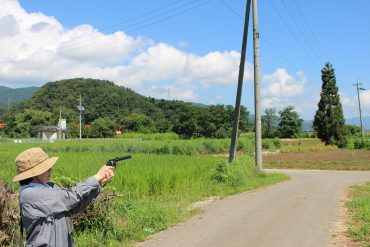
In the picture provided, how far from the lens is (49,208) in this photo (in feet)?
11.3

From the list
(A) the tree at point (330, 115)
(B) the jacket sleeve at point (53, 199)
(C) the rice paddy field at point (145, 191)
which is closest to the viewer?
(B) the jacket sleeve at point (53, 199)

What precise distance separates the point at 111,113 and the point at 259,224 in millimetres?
104516

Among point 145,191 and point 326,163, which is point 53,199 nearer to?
point 145,191

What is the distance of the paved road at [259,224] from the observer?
25.2ft

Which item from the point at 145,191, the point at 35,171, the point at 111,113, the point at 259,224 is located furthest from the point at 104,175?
the point at 111,113

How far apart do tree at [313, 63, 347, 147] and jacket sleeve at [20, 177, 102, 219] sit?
51.4 m

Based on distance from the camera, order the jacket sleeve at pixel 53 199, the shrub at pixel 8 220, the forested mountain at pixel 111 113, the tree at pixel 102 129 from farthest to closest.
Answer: the tree at pixel 102 129
the forested mountain at pixel 111 113
the shrub at pixel 8 220
the jacket sleeve at pixel 53 199

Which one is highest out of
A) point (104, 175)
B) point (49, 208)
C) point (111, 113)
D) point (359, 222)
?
point (111, 113)

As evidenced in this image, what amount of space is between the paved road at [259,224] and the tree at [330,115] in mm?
40579

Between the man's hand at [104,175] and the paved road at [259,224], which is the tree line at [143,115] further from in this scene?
the man's hand at [104,175]

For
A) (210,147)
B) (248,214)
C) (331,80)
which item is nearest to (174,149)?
(210,147)

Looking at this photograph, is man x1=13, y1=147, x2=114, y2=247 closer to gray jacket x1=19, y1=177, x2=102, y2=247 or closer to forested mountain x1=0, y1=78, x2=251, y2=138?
gray jacket x1=19, y1=177, x2=102, y2=247

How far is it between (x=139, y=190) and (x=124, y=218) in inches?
176

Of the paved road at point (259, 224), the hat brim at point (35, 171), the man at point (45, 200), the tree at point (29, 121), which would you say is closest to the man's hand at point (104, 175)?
→ the man at point (45, 200)
